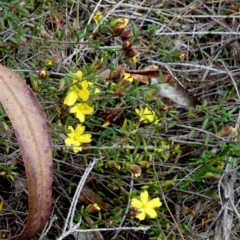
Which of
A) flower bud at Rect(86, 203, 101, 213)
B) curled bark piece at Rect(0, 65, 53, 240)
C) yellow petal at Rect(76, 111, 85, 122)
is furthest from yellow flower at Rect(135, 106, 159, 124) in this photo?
curled bark piece at Rect(0, 65, 53, 240)

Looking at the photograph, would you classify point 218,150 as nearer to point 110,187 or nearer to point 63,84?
point 110,187

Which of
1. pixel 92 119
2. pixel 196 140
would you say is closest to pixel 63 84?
pixel 92 119

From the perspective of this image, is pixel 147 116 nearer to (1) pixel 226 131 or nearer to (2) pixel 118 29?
(1) pixel 226 131

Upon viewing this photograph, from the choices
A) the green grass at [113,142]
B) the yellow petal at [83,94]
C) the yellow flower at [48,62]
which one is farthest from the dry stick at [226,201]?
the yellow flower at [48,62]

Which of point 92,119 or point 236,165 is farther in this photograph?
point 236,165

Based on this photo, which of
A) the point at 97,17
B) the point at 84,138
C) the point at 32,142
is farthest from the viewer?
the point at 97,17

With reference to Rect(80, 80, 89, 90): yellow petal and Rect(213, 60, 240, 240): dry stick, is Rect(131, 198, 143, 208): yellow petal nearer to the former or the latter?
Rect(213, 60, 240, 240): dry stick

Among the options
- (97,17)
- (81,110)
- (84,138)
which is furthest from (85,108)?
(97,17)
